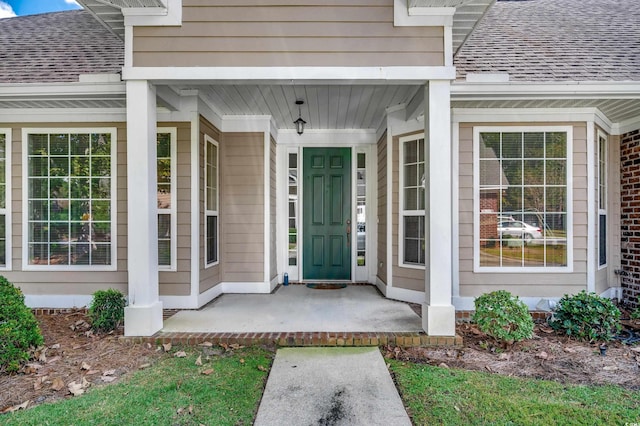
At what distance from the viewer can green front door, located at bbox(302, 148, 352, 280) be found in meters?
6.11

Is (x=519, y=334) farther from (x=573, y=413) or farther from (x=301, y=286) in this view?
(x=301, y=286)

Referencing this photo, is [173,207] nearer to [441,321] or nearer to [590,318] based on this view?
[441,321]

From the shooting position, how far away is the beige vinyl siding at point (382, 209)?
17.4 feet

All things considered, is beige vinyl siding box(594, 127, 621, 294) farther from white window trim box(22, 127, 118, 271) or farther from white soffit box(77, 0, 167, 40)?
white window trim box(22, 127, 118, 271)

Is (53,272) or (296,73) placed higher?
(296,73)

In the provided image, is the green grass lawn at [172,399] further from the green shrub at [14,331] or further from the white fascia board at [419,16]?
the white fascia board at [419,16]

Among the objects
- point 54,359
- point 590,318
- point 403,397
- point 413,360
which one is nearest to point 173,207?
point 54,359

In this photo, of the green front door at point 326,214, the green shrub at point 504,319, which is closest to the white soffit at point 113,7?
the green front door at point 326,214

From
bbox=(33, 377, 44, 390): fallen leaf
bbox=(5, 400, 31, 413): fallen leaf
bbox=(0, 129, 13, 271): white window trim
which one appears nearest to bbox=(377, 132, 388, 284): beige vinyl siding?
bbox=(33, 377, 44, 390): fallen leaf

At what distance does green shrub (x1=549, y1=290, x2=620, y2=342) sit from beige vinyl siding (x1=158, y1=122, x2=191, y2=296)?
4160 mm

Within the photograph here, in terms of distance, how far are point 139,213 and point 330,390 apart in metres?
2.25

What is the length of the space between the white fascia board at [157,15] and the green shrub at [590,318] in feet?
15.3

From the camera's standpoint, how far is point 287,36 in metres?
3.29

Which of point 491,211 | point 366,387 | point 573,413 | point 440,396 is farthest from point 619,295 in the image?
point 366,387
